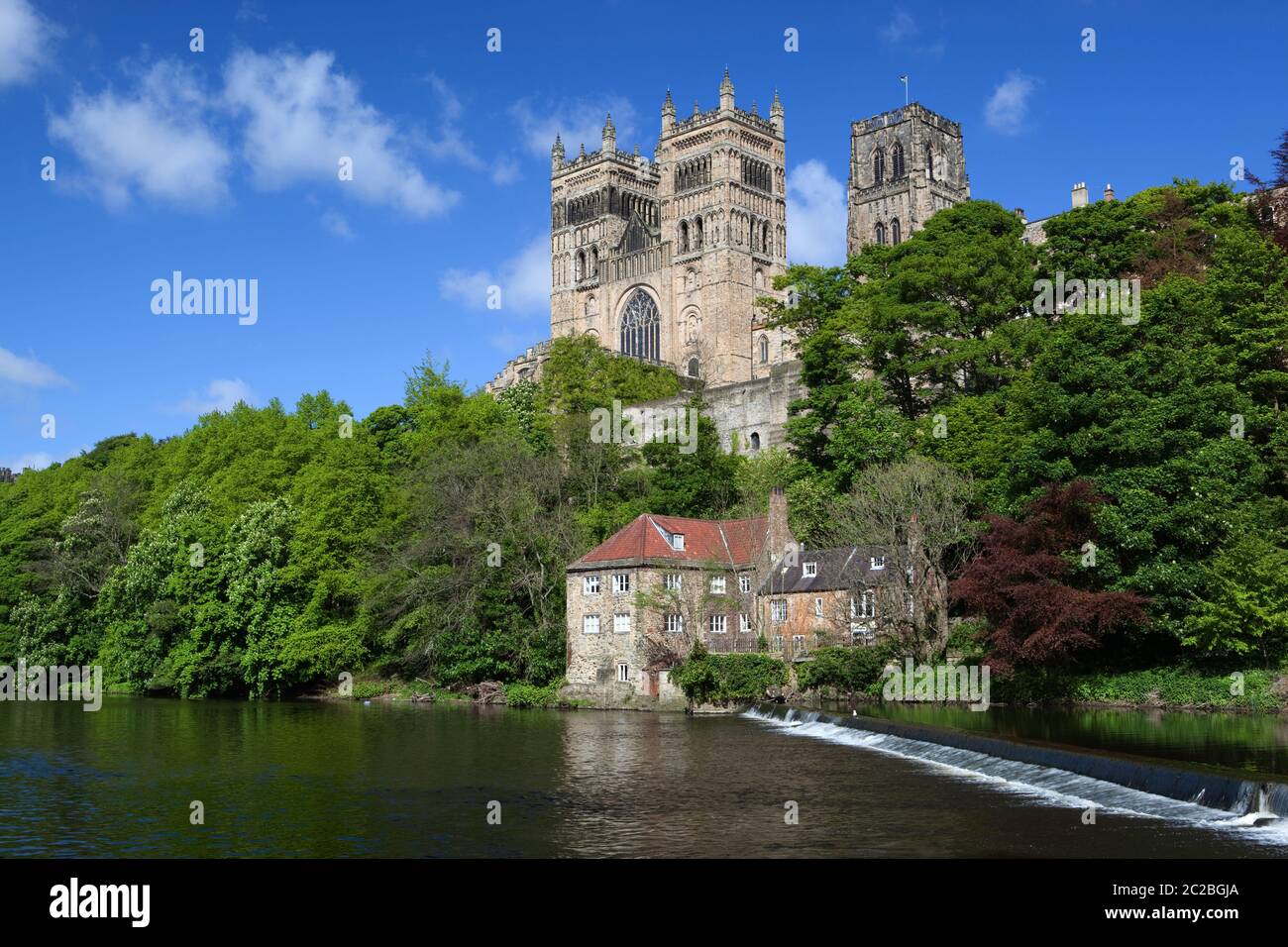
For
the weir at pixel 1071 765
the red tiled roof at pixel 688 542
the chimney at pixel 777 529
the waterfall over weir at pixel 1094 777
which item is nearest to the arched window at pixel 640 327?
the red tiled roof at pixel 688 542

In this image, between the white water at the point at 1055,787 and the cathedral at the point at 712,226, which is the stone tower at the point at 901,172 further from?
the white water at the point at 1055,787

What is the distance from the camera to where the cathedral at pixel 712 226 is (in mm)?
102750

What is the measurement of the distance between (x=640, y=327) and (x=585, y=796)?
288 ft

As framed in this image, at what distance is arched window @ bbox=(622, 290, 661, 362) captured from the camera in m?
107

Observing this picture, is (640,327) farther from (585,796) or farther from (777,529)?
(585,796)

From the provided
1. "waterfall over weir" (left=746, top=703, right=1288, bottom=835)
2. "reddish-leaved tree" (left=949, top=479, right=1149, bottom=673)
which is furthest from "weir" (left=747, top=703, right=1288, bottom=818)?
"reddish-leaved tree" (left=949, top=479, right=1149, bottom=673)

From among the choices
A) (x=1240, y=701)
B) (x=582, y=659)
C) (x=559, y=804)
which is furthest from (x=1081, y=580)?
(x=559, y=804)

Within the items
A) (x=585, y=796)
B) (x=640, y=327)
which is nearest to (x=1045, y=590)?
(x=585, y=796)

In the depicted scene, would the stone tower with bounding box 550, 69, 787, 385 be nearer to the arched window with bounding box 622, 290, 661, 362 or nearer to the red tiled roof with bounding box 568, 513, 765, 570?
the arched window with bounding box 622, 290, 661, 362

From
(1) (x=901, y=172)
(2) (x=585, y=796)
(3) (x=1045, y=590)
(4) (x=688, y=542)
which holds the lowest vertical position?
(2) (x=585, y=796)

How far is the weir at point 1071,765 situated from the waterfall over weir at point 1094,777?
0.05 feet

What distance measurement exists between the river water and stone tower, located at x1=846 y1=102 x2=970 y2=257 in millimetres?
76635

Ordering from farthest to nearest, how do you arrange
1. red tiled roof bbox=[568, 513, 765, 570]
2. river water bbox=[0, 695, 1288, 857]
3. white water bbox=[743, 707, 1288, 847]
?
1. red tiled roof bbox=[568, 513, 765, 570]
2. white water bbox=[743, 707, 1288, 847]
3. river water bbox=[0, 695, 1288, 857]

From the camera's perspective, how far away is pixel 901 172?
106 m
